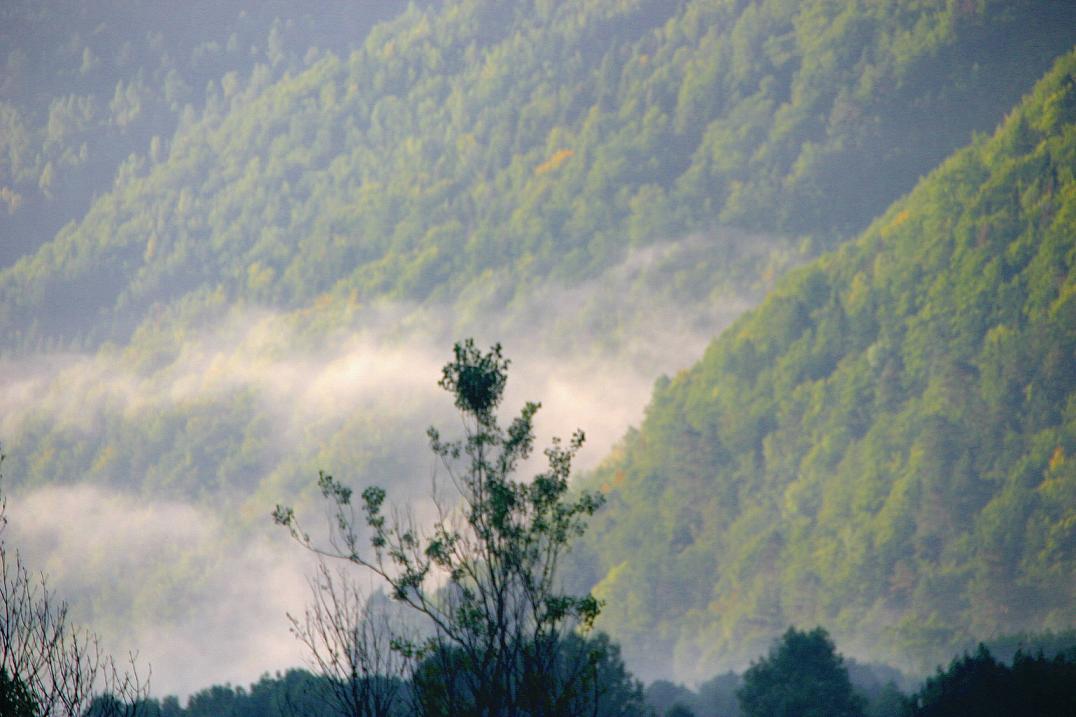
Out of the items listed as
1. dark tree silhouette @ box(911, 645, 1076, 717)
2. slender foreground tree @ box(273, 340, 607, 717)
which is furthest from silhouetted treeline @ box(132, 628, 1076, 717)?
slender foreground tree @ box(273, 340, 607, 717)

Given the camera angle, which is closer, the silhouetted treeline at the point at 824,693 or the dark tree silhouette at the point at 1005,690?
the dark tree silhouette at the point at 1005,690

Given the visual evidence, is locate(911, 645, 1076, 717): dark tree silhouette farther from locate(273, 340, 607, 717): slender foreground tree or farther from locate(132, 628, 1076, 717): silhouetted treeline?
locate(273, 340, 607, 717): slender foreground tree

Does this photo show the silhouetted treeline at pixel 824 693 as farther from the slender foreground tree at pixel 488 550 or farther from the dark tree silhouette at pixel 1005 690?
the slender foreground tree at pixel 488 550

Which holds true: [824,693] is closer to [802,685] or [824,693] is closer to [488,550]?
[802,685]

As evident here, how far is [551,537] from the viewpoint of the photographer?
Result: 31.1 meters

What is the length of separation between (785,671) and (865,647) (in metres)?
111

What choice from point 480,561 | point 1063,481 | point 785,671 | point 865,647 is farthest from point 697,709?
point 480,561

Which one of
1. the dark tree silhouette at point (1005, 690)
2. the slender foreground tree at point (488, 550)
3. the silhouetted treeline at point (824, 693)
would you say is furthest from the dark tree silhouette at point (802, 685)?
the slender foreground tree at point (488, 550)

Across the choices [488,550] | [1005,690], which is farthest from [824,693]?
[488,550]

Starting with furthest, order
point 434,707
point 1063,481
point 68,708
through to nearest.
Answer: point 1063,481 < point 434,707 < point 68,708

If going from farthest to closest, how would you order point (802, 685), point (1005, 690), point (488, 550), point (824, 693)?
point (802, 685) → point (824, 693) → point (1005, 690) → point (488, 550)

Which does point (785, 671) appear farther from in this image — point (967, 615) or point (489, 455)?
point (967, 615)

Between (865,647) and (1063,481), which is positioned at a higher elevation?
Answer: (1063,481)

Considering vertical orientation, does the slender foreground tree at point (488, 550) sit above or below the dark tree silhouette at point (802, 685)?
below
